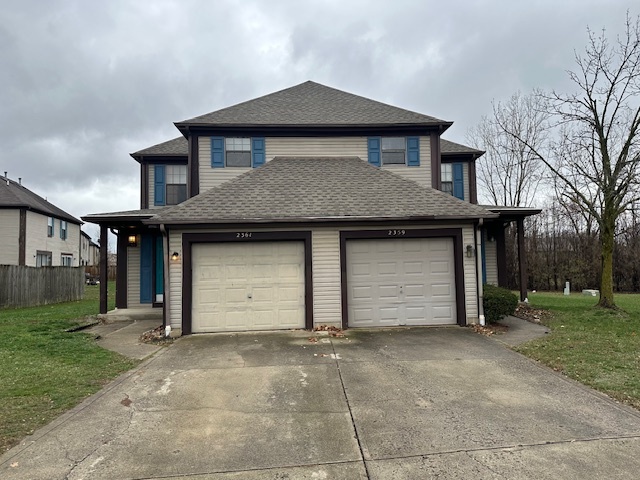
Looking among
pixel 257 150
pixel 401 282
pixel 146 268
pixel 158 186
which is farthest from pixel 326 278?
pixel 158 186

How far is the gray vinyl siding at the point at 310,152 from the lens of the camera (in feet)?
41.1

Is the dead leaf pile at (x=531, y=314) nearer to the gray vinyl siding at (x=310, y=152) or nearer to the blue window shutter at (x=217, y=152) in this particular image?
the gray vinyl siding at (x=310, y=152)

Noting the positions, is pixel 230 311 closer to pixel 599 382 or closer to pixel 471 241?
pixel 471 241

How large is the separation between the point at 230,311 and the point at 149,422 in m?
5.02

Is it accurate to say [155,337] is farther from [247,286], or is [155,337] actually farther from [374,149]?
[374,149]

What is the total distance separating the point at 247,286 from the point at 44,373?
14.2 ft

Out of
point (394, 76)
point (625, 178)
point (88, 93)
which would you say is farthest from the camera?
point (88, 93)

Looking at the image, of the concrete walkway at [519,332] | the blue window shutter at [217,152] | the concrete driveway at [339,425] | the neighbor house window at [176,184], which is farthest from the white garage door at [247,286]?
the neighbor house window at [176,184]

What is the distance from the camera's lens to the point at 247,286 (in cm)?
943

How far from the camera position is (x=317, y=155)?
12953 millimetres

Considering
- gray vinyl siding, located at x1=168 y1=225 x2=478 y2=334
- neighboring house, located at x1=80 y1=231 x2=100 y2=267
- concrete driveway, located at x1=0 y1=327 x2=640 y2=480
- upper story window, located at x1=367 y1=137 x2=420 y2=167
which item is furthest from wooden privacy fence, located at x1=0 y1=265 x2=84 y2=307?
neighboring house, located at x1=80 y1=231 x2=100 y2=267

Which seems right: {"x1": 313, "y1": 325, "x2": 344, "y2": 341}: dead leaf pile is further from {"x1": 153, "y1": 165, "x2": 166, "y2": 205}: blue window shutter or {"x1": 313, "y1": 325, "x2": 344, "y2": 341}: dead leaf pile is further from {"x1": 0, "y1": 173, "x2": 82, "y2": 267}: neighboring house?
{"x1": 0, "y1": 173, "x2": 82, "y2": 267}: neighboring house

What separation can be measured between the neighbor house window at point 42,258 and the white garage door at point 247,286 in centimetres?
2162

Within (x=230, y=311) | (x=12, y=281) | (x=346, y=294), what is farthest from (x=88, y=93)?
(x=346, y=294)
